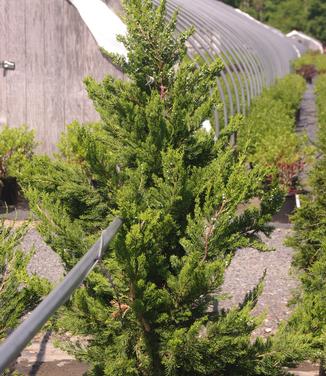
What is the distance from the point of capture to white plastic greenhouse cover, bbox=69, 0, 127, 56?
1044cm

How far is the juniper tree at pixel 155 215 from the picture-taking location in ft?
10.5

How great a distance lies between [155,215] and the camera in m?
3.19

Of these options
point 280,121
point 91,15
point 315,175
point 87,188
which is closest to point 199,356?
point 87,188

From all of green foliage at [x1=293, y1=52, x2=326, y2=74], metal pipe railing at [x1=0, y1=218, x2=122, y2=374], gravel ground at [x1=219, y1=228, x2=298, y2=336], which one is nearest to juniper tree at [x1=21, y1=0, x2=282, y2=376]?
metal pipe railing at [x1=0, y1=218, x2=122, y2=374]

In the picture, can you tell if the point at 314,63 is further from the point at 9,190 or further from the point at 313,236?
the point at 313,236

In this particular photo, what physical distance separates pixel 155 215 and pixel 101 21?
315 inches

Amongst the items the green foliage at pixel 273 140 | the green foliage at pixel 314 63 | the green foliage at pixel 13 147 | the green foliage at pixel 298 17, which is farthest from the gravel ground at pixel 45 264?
the green foliage at pixel 298 17

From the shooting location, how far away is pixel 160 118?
11.6ft

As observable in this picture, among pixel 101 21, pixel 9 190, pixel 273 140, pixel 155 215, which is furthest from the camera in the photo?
pixel 273 140

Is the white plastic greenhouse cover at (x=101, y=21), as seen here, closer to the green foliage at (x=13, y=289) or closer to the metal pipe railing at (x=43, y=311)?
the green foliage at (x=13, y=289)

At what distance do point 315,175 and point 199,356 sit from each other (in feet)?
9.82

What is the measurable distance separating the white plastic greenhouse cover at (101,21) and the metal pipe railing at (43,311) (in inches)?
312

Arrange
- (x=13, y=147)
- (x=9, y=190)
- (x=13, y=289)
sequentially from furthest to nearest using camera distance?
(x=9, y=190), (x=13, y=147), (x=13, y=289)

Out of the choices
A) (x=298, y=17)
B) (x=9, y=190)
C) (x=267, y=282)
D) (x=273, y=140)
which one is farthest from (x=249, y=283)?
(x=298, y=17)
